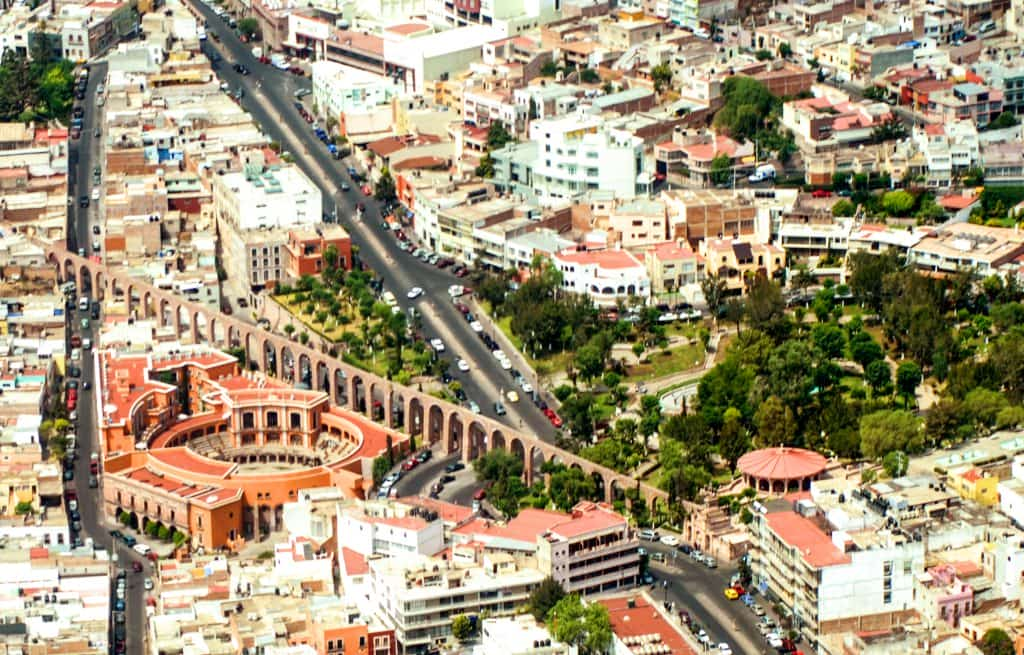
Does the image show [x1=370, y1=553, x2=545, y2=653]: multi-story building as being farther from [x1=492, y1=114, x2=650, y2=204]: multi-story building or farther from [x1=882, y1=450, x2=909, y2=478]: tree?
[x1=492, y1=114, x2=650, y2=204]: multi-story building

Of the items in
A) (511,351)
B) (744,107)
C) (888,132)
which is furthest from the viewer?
(744,107)

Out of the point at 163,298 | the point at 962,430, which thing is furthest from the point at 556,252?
the point at 962,430

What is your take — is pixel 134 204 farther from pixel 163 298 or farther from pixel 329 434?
pixel 329 434

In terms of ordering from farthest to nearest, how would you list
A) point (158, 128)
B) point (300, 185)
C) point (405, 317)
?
point (158, 128) < point (300, 185) < point (405, 317)

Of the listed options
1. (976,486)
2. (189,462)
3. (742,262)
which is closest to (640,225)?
(742,262)

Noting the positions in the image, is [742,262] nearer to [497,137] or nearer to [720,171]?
[720,171]

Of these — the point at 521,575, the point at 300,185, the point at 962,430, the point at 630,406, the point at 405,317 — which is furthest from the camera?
the point at 300,185
